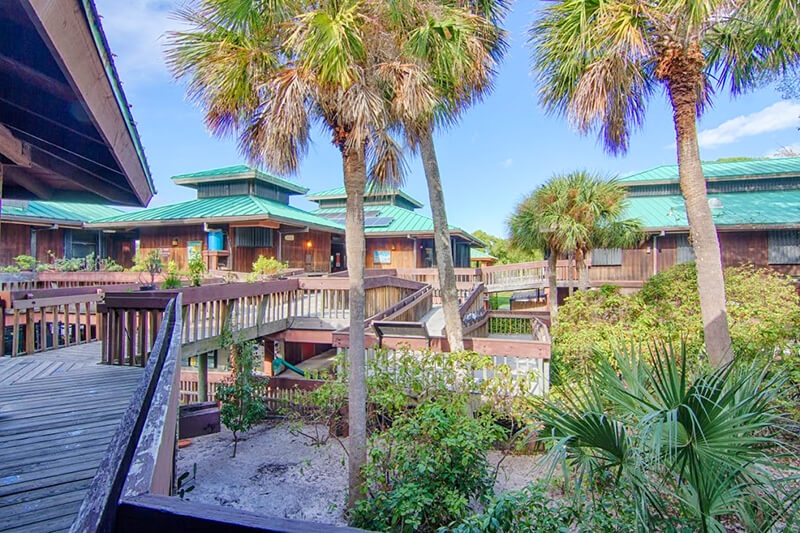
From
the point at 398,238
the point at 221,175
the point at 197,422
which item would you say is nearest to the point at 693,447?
the point at 197,422

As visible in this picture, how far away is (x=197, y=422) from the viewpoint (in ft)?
19.3

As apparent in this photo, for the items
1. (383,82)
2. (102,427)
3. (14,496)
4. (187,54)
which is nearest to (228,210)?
(187,54)

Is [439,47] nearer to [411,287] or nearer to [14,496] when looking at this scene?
[14,496]

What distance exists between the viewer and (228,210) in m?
18.4

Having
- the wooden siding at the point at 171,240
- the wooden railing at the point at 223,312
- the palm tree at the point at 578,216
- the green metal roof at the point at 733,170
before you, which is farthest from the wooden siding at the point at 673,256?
the wooden siding at the point at 171,240

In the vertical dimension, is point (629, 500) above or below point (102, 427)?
below

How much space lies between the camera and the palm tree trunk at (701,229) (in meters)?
6.21

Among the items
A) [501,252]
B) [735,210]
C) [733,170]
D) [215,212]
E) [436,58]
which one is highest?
[733,170]

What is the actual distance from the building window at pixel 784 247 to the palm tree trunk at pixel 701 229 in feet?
52.5

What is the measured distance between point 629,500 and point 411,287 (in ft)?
41.9

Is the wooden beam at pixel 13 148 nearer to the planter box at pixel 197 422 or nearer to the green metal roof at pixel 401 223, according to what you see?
the planter box at pixel 197 422

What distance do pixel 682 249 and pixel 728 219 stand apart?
2266 millimetres

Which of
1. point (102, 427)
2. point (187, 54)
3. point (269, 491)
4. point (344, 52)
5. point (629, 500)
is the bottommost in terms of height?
point (269, 491)

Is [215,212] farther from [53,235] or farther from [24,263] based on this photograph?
[53,235]
